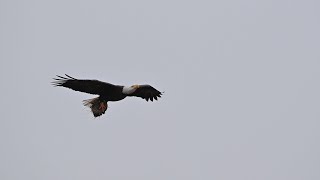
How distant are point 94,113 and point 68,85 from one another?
58.2 inches

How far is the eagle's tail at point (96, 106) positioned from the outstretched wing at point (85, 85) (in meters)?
0.86

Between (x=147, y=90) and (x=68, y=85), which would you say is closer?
(x=68, y=85)

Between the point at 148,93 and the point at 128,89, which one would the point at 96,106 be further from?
the point at 148,93

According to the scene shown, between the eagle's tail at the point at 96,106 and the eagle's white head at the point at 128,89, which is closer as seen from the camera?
the eagle's white head at the point at 128,89

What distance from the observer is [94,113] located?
24.1 meters

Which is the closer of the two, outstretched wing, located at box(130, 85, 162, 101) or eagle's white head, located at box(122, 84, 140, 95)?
eagle's white head, located at box(122, 84, 140, 95)

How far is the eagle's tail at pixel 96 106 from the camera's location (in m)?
24.0

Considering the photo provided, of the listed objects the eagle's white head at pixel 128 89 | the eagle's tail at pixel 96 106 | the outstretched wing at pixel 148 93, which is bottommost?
the eagle's tail at pixel 96 106

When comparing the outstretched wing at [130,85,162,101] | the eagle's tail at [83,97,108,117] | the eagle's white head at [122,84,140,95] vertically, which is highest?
the outstretched wing at [130,85,162,101]

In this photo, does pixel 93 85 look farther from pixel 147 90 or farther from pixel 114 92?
pixel 147 90

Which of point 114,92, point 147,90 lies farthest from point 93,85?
point 147,90

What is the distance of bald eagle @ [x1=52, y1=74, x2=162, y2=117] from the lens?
2291 cm

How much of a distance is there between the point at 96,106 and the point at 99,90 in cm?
100

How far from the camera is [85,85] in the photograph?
23000 mm
